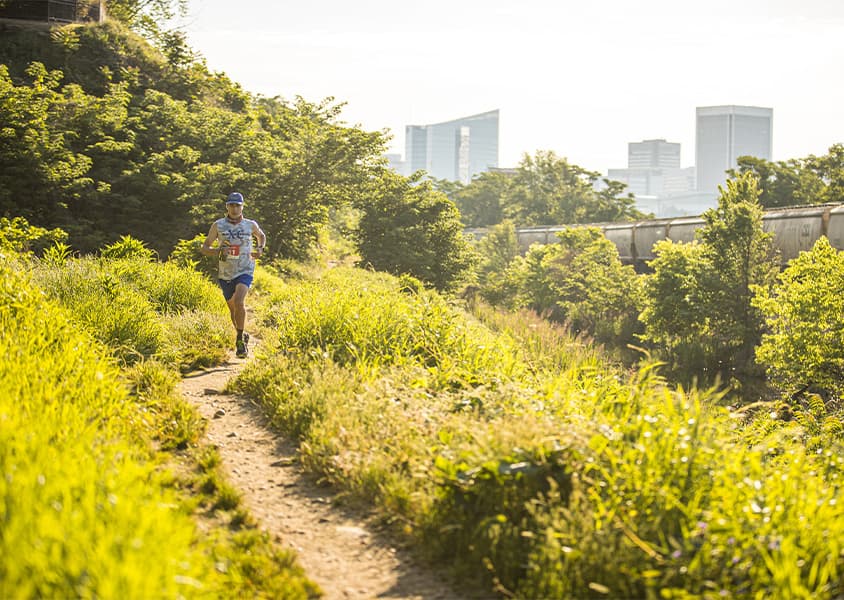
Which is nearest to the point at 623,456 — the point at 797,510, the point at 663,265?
the point at 797,510

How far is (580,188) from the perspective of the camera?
257ft

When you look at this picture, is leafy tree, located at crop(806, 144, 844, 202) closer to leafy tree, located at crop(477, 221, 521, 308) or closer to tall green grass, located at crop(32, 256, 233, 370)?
leafy tree, located at crop(477, 221, 521, 308)

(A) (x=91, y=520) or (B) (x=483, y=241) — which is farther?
(B) (x=483, y=241)

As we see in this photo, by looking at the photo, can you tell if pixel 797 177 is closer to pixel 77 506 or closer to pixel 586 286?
pixel 586 286

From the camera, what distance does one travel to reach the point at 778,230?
28.1m

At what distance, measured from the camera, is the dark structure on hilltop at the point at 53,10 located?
94.4ft

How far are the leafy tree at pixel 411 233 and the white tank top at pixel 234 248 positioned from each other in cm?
2044

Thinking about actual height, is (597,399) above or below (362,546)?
above

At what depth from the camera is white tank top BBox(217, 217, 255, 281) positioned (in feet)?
30.2

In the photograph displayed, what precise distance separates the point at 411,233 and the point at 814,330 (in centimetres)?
1669

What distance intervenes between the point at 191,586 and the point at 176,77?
28549 mm

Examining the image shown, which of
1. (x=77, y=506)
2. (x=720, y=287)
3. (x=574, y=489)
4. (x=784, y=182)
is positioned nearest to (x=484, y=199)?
(x=784, y=182)

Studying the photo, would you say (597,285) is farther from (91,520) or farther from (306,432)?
(91,520)

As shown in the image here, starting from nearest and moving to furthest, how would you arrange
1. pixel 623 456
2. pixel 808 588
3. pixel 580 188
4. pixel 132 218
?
pixel 808 588 < pixel 623 456 < pixel 132 218 < pixel 580 188
